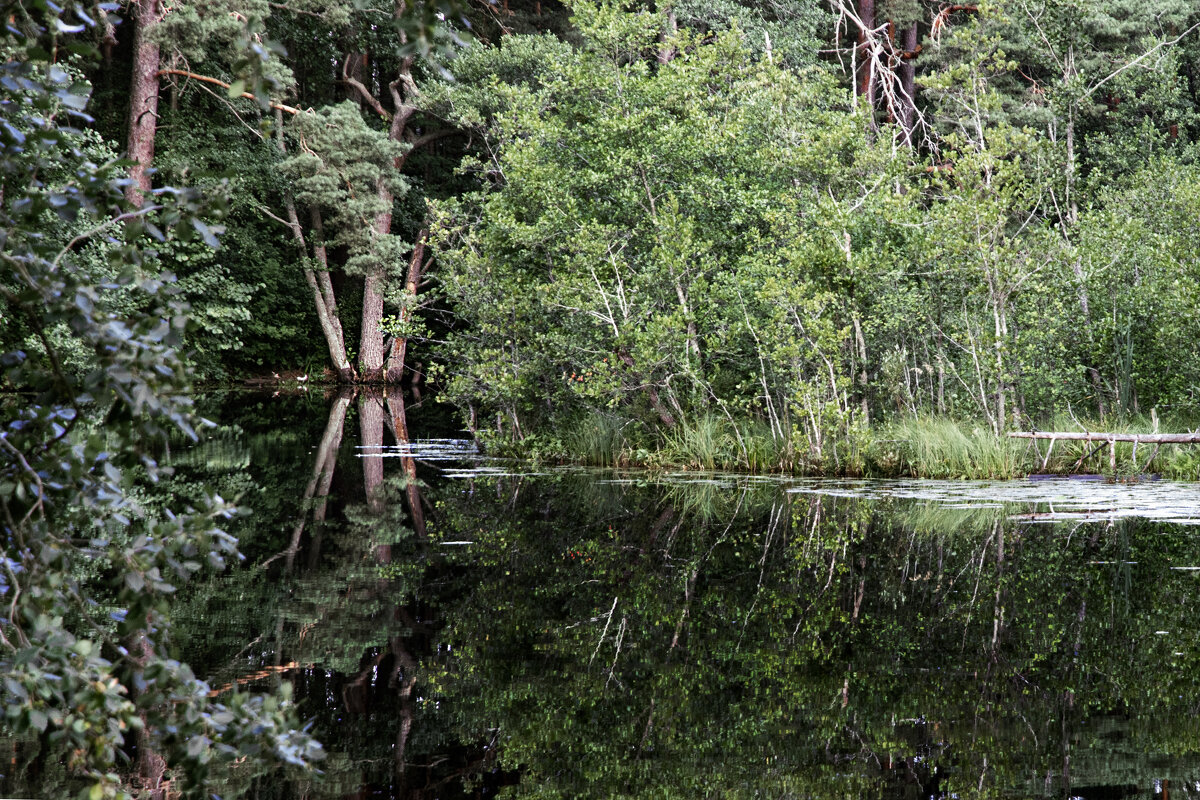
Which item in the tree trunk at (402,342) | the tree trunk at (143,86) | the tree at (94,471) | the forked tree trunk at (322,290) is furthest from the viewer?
the tree trunk at (402,342)

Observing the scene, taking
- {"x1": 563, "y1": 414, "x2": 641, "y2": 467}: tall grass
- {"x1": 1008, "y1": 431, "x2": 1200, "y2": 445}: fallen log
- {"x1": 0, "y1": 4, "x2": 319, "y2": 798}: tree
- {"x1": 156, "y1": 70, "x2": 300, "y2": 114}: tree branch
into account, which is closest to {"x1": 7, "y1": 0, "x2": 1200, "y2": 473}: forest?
{"x1": 563, "y1": 414, "x2": 641, "y2": 467}: tall grass

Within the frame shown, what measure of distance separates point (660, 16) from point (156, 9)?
13.0 meters

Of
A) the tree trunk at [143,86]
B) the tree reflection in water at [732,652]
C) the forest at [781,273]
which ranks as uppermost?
the tree trunk at [143,86]

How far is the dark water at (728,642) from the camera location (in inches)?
139

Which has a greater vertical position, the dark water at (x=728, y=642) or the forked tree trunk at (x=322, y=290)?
the forked tree trunk at (x=322, y=290)

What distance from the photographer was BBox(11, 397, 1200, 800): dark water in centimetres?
354

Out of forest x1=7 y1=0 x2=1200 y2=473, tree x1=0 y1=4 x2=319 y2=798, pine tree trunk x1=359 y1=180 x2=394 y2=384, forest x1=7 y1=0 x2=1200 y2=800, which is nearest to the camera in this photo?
tree x1=0 y1=4 x2=319 y2=798

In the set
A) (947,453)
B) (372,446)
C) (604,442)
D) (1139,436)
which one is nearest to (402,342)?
(372,446)

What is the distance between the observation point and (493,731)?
3.92 meters

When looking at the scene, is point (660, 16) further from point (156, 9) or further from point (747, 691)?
point (156, 9)

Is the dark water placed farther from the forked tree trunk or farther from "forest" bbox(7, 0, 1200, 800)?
the forked tree trunk

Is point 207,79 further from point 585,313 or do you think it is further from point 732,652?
point 732,652

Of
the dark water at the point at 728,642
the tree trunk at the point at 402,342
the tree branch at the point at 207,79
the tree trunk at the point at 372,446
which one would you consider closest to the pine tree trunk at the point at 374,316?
the tree trunk at the point at 402,342

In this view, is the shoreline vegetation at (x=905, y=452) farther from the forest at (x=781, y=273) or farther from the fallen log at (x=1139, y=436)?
the fallen log at (x=1139, y=436)
